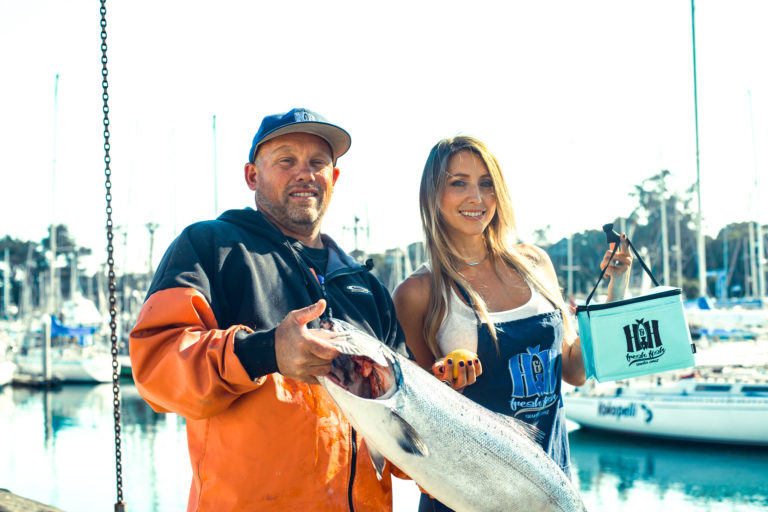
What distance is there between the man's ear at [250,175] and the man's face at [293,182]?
6cm

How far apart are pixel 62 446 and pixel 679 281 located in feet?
159

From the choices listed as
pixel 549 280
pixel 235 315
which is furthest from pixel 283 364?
pixel 549 280

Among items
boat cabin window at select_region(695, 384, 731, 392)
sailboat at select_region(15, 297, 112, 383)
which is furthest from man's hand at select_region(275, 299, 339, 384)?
sailboat at select_region(15, 297, 112, 383)

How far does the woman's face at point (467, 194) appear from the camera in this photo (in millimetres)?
4125

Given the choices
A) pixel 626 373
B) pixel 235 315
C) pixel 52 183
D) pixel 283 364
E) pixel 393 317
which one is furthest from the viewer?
pixel 52 183

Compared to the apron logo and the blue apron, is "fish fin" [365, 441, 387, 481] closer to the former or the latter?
the blue apron

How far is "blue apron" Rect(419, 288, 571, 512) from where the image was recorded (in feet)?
12.4

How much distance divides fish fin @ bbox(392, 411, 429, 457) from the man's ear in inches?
62.3

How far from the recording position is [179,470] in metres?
21.1

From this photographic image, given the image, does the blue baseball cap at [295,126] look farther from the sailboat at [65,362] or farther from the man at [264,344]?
the sailboat at [65,362]

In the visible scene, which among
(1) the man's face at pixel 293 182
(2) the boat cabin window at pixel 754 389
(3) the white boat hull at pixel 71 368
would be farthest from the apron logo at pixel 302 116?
(3) the white boat hull at pixel 71 368

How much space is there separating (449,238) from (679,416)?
20345 millimetres

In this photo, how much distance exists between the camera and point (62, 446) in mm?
24453

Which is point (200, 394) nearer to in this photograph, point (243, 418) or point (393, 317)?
point (243, 418)
